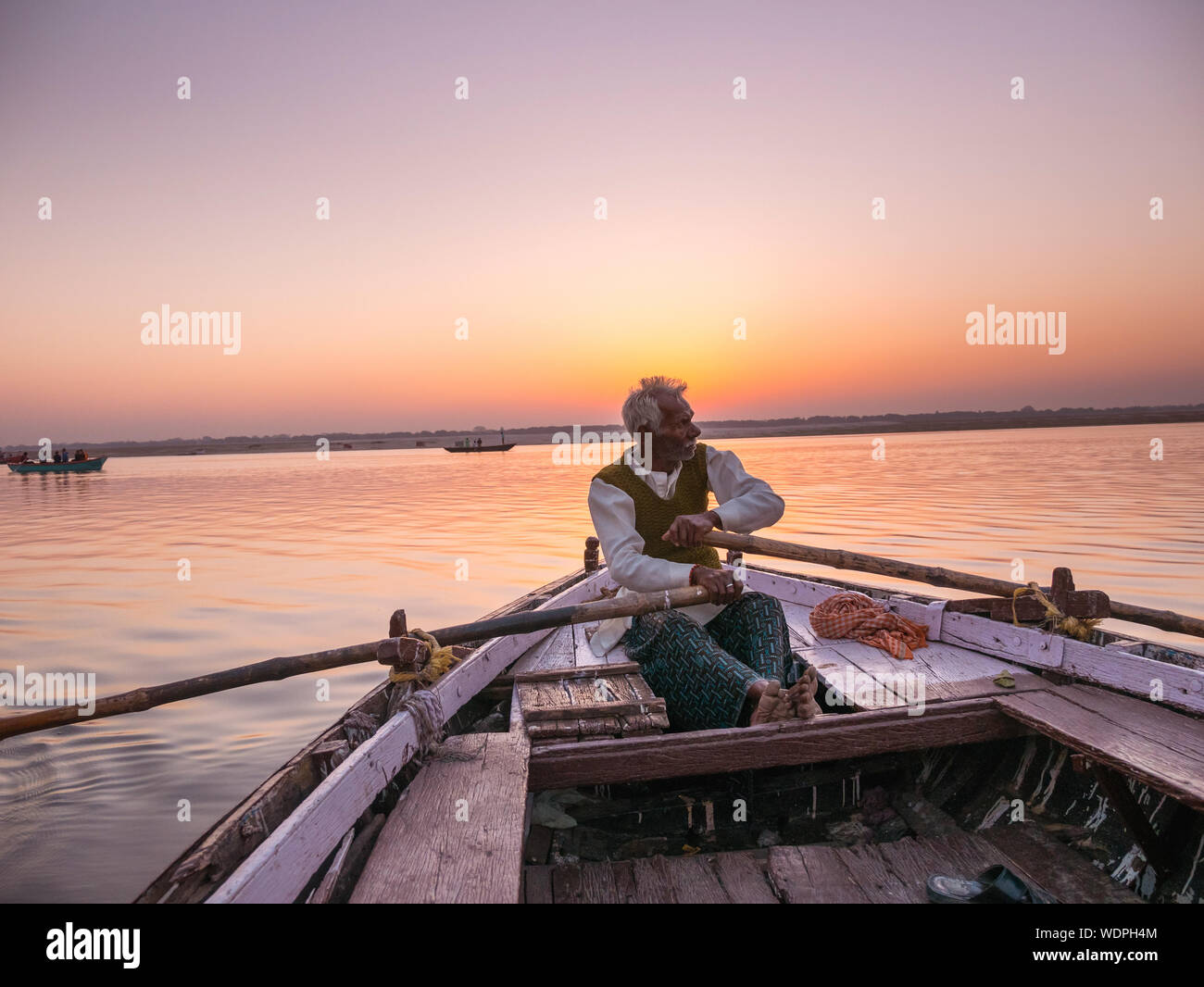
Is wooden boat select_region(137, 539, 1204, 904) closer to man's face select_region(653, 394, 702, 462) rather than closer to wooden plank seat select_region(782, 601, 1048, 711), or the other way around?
wooden plank seat select_region(782, 601, 1048, 711)

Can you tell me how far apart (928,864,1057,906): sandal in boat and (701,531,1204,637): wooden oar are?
1518 millimetres

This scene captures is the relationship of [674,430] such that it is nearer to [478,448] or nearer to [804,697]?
[804,697]

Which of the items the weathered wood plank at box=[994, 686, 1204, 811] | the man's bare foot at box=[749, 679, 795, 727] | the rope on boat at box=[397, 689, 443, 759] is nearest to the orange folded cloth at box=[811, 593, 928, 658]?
the weathered wood plank at box=[994, 686, 1204, 811]

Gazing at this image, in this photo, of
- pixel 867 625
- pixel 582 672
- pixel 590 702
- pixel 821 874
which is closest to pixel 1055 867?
pixel 821 874

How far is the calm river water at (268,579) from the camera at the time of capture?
466 centimetres

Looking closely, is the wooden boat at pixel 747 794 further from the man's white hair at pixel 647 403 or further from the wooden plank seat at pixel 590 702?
the man's white hair at pixel 647 403

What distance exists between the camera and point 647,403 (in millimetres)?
3732

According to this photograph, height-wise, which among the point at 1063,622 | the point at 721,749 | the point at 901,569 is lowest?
the point at 721,749

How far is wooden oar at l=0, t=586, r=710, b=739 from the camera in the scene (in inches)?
115

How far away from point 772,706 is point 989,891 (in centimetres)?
96

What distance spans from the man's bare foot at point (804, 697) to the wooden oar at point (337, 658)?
1.97ft
